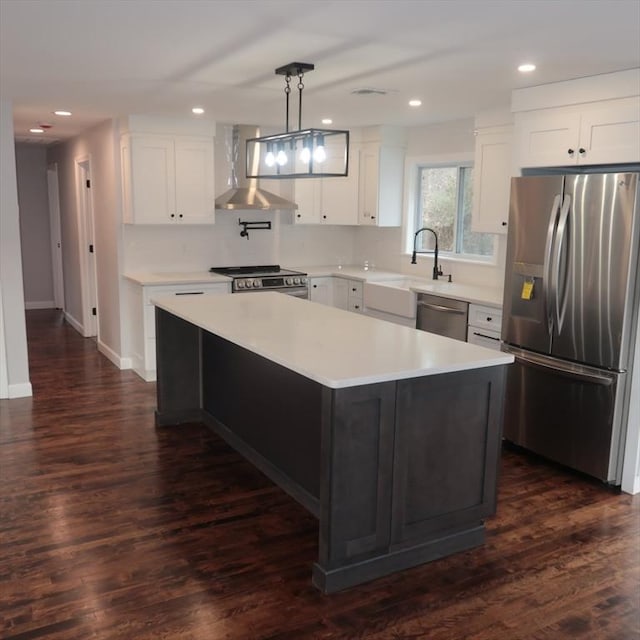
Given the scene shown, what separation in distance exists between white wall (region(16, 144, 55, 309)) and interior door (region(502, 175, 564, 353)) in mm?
7260

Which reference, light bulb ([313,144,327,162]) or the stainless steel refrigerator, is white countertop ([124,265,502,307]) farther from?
light bulb ([313,144,327,162])

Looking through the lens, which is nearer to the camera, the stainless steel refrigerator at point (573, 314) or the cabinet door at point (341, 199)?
the stainless steel refrigerator at point (573, 314)

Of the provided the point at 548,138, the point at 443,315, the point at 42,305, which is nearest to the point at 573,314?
the point at 548,138

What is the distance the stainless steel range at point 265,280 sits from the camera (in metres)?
6.19

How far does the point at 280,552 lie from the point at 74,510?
3.81ft

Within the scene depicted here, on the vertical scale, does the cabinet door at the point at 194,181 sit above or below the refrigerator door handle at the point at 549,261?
above

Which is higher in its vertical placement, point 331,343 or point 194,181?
point 194,181

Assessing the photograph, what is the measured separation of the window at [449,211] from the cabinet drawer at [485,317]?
1177 mm

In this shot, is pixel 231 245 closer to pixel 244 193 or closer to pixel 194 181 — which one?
pixel 244 193

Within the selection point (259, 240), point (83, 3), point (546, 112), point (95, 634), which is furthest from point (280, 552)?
point (259, 240)

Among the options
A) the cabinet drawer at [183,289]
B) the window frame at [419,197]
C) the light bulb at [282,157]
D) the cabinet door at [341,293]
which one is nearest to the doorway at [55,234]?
the cabinet drawer at [183,289]

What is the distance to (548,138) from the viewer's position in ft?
13.7

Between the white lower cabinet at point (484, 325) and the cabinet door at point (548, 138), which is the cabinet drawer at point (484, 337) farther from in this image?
the cabinet door at point (548, 138)

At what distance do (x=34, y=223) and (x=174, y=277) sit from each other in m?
4.42
